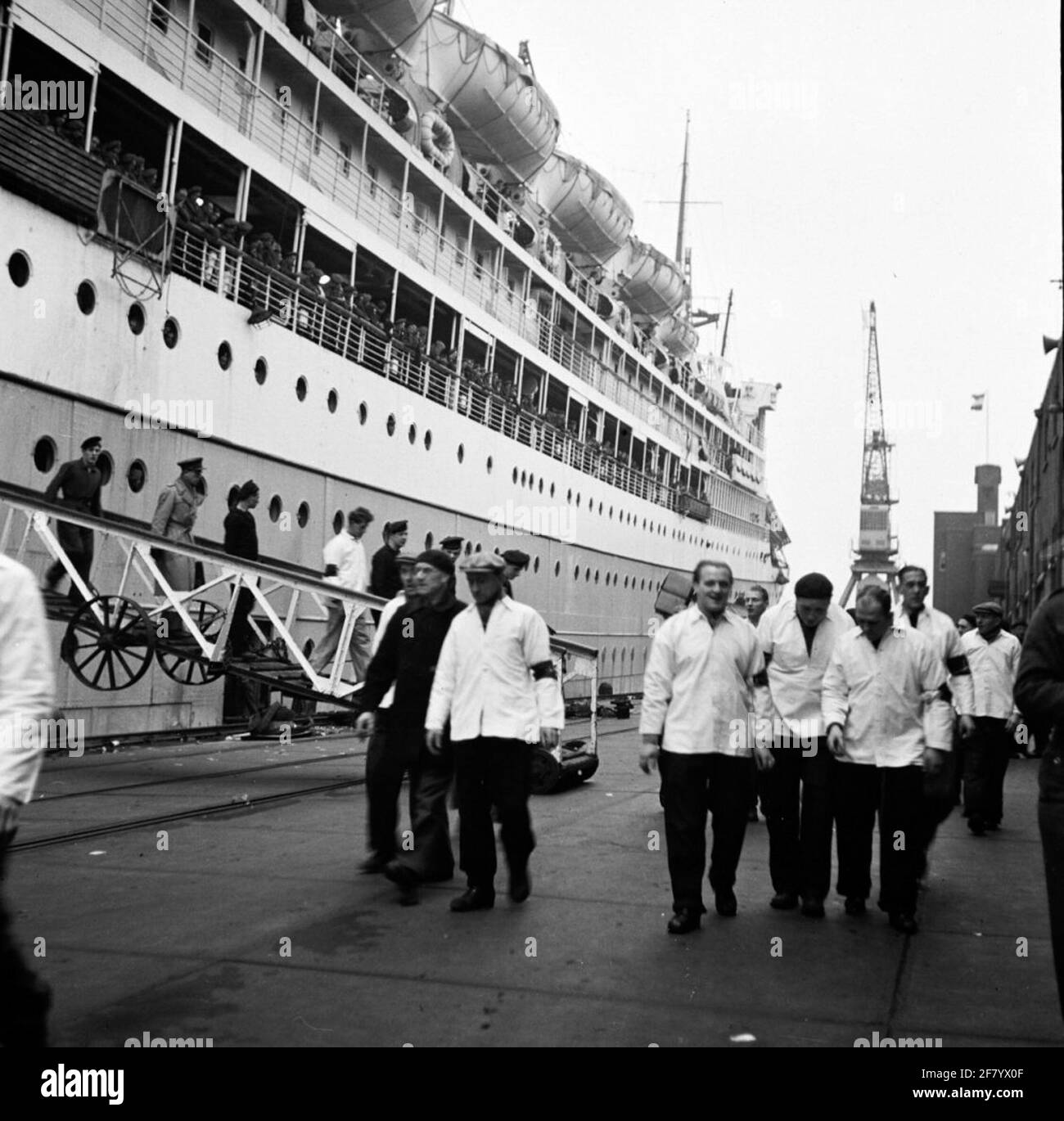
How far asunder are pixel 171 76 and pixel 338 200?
461cm

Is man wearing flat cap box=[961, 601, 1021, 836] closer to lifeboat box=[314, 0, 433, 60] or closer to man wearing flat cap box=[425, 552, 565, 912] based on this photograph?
man wearing flat cap box=[425, 552, 565, 912]

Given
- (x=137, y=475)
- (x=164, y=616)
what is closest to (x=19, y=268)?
(x=137, y=475)

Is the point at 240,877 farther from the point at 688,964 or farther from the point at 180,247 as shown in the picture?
the point at 180,247

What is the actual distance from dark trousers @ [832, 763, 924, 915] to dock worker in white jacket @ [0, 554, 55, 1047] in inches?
144

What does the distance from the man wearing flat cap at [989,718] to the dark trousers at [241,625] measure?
6.44 m

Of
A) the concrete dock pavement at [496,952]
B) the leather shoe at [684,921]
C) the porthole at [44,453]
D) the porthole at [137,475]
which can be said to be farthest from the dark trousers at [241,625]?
the leather shoe at [684,921]

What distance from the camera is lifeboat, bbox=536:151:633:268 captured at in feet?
107

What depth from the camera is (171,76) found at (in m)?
14.3

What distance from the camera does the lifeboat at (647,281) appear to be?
38969 mm

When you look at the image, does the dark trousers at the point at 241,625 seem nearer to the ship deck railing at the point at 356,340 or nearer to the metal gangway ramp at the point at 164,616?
the metal gangway ramp at the point at 164,616

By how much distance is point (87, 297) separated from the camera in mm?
12453

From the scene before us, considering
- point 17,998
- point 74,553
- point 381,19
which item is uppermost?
point 381,19

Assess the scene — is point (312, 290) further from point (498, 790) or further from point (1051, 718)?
point (1051, 718)

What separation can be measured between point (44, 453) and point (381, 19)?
40.4 feet
